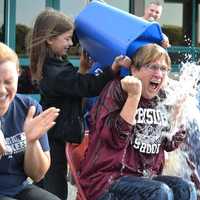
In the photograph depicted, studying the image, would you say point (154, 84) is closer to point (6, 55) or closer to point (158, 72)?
point (158, 72)

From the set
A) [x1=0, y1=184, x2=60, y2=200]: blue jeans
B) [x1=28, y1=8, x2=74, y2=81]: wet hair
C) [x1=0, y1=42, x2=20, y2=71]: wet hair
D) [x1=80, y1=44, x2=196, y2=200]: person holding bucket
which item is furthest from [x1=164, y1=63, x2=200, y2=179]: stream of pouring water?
[x1=0, y1=42, x2=20, y2=71]: wet hair

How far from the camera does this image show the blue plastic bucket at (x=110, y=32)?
3.23m

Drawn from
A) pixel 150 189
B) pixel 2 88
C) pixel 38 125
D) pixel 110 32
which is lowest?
pixel 150 189

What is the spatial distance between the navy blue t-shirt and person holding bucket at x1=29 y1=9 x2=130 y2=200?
61 centimetres

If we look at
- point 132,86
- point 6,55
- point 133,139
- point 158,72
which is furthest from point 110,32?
point 6,55

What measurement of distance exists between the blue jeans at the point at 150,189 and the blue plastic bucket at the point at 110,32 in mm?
673

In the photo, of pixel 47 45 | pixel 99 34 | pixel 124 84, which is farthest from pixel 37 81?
pixel 124 84

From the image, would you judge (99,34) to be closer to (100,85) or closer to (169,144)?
(100,85)

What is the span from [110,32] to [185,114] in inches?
23.9

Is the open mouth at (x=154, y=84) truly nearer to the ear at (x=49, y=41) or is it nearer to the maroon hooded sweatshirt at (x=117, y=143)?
the maroon hooded sweatshirt at (x=117, y=143)

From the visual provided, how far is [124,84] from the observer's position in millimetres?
3006

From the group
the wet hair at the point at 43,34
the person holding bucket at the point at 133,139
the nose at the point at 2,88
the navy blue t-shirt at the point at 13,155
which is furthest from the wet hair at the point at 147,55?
the nose at the point at 2,88

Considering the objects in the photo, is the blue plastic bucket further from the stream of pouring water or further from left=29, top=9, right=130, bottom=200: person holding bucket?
the stream of pouring water

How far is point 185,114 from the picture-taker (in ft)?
11.2
